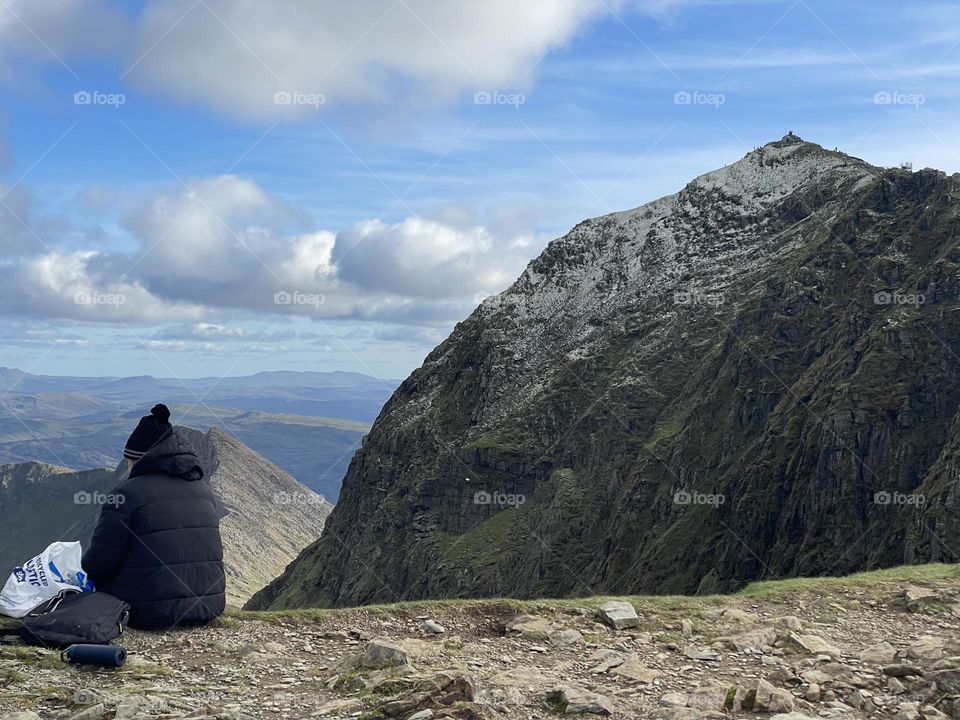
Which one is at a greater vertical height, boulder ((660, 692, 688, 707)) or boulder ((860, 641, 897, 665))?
boulder ((860, 641, 897, 665))

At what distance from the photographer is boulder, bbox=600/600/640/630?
15.2 metres

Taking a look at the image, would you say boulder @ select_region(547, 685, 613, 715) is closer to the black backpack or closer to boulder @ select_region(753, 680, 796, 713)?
boulder @ select_region(753, 680, 796, 713)

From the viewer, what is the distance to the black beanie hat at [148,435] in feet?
46.3

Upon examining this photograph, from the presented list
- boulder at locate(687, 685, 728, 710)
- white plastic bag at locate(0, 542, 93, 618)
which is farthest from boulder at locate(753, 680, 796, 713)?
white plastic bag at locate(0, 542, 93, 618)

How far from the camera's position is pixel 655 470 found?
406 ft

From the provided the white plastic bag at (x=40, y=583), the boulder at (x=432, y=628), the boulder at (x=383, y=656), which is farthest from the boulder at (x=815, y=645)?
the white plastic bag at (x=40, y=583)

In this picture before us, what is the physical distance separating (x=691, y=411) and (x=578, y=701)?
120117 millimetres

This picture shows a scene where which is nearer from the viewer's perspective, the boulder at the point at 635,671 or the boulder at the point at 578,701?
the boulder at the point at 578,701

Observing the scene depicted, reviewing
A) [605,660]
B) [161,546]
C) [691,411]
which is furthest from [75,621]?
[691,411]

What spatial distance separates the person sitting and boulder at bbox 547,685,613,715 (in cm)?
626

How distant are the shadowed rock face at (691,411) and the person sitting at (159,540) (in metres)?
70.5

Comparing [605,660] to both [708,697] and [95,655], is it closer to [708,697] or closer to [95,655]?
[708,697]

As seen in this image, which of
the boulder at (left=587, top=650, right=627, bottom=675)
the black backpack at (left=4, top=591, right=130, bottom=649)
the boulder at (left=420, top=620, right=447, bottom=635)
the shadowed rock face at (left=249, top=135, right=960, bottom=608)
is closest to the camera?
the black backpack at (left=4, top=591, right=130, bottom=649)

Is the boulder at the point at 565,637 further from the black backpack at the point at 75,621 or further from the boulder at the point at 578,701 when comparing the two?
the black backpack at the point at 75,621
